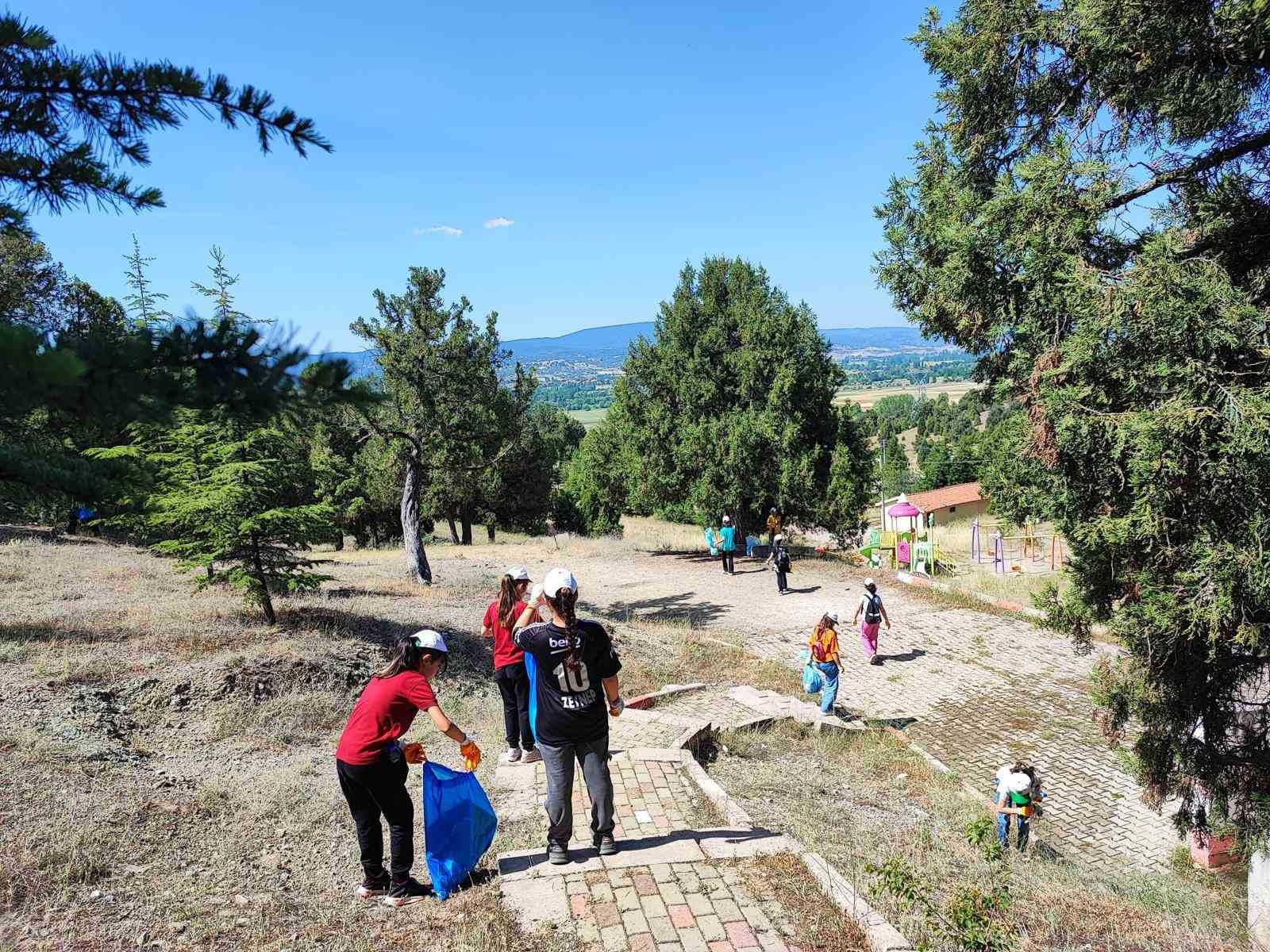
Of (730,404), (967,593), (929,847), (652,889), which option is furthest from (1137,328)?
(730,404)

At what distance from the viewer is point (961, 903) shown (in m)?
4.06

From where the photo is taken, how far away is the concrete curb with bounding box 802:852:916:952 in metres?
4.27

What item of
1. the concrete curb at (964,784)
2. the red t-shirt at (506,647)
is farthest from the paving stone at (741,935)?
the concrete curb at (964,784)

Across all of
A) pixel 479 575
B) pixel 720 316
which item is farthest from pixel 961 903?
pixel 720 316

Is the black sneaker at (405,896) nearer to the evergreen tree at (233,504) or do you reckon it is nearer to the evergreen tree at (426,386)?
the evergreen tree at (233,504)

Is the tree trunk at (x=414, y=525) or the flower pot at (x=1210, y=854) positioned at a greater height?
the tree trunk at (x=414, y=525)

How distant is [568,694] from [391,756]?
43.4 inches

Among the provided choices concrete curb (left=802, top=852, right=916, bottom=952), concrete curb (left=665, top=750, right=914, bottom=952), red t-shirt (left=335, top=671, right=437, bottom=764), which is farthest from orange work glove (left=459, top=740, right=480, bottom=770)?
concrete curb (left=802, top=852, right=916, bottom=952)

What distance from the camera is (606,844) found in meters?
5.17

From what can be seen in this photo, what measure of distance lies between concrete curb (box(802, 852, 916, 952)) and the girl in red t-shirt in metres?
2.65

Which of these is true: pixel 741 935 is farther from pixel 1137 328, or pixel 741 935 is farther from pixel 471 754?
pixel 1137 328

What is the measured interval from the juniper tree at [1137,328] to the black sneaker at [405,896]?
5.53 metres

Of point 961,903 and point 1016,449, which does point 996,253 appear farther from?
point 961,903

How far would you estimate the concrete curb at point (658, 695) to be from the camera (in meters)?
9.51
